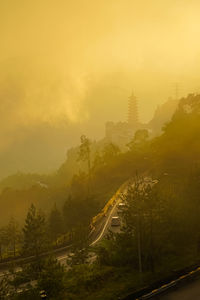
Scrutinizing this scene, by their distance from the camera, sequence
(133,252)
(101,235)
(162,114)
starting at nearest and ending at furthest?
(133,252)
(101,235)
(162,114)

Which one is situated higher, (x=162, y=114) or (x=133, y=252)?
(x=162, y=114)

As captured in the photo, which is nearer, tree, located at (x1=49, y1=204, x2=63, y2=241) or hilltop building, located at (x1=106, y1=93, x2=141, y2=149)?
tree, located at (x1=49, y1=204, x2=63, y2=241)

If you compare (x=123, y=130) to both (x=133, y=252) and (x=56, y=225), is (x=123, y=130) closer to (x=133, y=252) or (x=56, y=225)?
(x=56, y=225)

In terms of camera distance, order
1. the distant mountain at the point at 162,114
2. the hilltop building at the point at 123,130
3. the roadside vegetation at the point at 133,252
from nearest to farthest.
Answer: the roadside vegetation at the point at 133,252, the distant mountain at the point at 162,114, the hilltop building at the point at 123,130

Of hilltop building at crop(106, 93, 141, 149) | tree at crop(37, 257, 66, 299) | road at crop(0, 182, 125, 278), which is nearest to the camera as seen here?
tree at crop(37, 257, 66, 299)

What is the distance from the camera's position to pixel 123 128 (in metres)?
171

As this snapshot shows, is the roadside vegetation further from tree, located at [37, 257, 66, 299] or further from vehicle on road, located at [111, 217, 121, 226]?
vehicle on road, located at [111, 217, 121, 226]

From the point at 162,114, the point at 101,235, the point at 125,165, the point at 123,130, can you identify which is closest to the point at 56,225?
the point at 101,235

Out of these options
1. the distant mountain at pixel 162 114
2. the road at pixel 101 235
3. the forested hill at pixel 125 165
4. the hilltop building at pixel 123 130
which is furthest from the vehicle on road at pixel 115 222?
the distant mountain at pixel 162 114

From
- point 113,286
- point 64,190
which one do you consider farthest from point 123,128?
point 113,286

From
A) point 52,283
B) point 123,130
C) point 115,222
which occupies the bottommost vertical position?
point 52,283

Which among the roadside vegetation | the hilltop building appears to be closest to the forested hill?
the roadside vegetation

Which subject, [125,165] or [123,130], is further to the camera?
[123,130]

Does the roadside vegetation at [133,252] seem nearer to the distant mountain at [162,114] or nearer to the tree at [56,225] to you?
the tree at [56,225]
